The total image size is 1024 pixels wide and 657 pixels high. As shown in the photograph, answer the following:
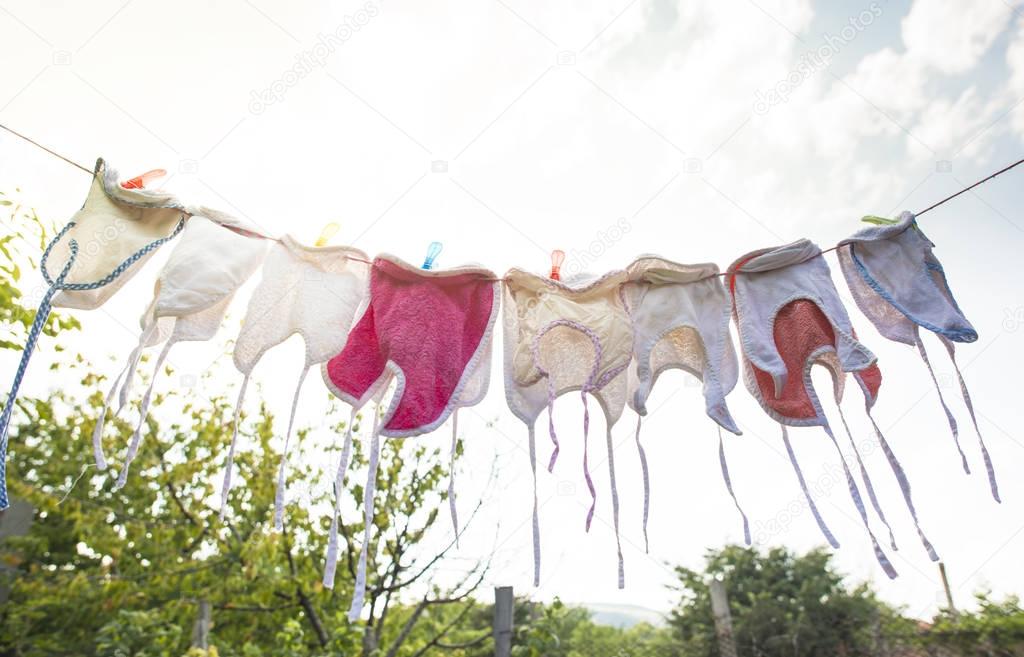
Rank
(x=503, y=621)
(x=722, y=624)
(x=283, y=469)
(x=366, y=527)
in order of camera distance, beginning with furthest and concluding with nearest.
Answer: (x=722, y=624) < (x=503, y=621) < (x=283, y=469) < (x=366, y=527)

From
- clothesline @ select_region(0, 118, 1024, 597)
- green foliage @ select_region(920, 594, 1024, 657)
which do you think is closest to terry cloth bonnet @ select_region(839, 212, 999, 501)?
clothesline @ select_region(0, 118, 1024, 597)

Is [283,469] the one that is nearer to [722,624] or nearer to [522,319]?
[522,319]

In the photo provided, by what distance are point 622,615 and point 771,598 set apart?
8882 mm

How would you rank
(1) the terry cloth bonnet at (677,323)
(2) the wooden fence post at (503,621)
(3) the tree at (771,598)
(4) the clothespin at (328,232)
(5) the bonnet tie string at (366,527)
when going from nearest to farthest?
(5) the bonnet tie string at (366,527) → (1) the terry cloth bonnet at (677,323) → (4) the clothespin at (328,232) → (2) the wooden fence post at (503,621) → (3) the tree at (771,598)

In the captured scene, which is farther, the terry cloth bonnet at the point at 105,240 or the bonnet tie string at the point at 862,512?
the terry cloth bonnet at the point at 105,240

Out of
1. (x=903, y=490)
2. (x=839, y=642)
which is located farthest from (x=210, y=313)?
(x=839, y=642)

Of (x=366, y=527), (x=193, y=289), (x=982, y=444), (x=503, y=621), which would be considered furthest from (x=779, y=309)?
(x=503, y=621)

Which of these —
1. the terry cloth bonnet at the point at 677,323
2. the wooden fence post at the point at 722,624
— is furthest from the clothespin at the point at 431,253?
the wooden fence post at the point at 722,624

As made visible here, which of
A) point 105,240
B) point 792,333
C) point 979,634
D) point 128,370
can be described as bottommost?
point 979,634

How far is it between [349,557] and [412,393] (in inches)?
116

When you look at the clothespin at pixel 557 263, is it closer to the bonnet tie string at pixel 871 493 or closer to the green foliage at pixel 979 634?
the bonnet tie string at pixel 871 493

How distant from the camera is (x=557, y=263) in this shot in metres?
1.51

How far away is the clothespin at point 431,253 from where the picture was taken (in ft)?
4.83

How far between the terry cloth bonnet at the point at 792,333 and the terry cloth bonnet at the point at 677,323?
5 cm
